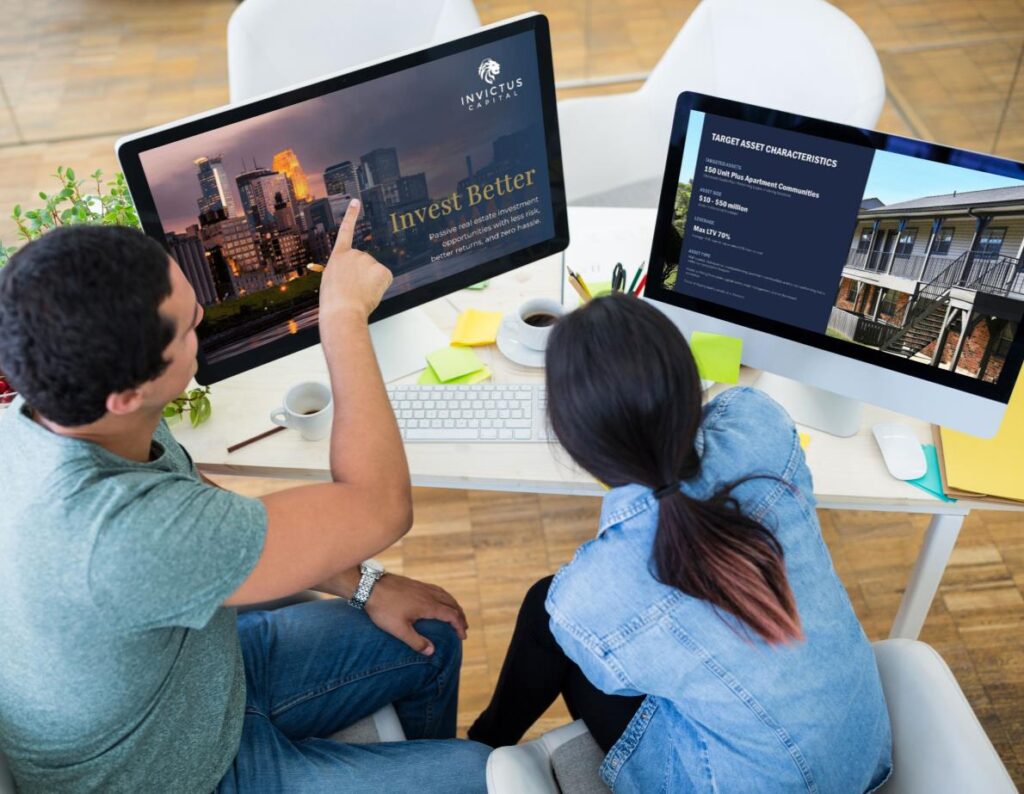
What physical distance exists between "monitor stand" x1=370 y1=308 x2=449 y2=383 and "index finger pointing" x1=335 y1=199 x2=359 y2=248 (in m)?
0.21

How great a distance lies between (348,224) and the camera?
1.44 metres

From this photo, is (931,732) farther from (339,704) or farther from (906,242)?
(339,704)

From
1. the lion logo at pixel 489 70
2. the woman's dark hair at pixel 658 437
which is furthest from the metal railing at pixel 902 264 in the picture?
the lion logo at pixel 489 70

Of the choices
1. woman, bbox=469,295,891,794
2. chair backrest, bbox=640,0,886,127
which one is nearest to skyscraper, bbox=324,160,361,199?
woman, bbox=469,295,891,794

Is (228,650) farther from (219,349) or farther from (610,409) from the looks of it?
(610,409)

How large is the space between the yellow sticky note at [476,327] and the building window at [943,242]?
696mm

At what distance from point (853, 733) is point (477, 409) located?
714 mm

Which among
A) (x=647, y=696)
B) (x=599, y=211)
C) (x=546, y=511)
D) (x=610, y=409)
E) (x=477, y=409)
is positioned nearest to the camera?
(x=610, y=409)

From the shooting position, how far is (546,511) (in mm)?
2312

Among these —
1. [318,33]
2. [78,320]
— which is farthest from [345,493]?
[318,33]

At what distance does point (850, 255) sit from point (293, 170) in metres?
0.77

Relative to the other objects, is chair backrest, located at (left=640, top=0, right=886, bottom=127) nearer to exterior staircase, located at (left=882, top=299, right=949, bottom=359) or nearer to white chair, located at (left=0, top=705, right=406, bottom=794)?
exterior staircase, located at (left=882, top=299, right=949, bottom=359)

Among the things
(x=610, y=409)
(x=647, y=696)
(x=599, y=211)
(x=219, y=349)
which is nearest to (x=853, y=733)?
(x=647, y=696)

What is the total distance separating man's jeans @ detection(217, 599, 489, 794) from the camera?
129cm
